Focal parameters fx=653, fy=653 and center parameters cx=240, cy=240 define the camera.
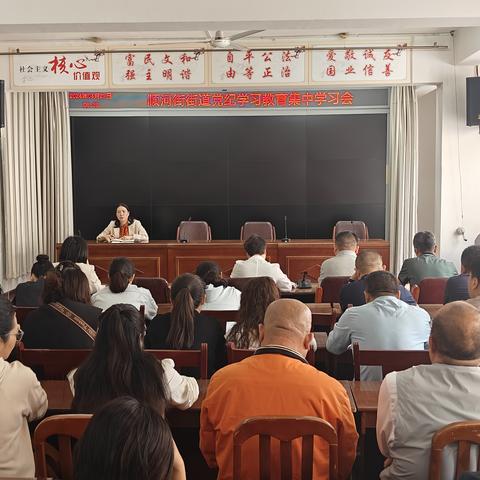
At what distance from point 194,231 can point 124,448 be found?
8.13 metres

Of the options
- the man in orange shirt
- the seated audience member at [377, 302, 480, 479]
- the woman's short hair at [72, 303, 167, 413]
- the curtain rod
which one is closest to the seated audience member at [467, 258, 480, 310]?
the seated audience member at [377, 302, 480, 479]

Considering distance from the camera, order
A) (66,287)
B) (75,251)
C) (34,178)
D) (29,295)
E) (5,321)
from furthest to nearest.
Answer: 1. (34,178)
2. (75,251)
3. (29,295)
4. (66,287)
5. (5,321)

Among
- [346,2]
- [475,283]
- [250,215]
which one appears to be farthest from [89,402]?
[250,215]

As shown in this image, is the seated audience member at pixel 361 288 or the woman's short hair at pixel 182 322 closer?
the woman's short hair at pixel 182 322

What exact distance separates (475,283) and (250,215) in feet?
22.4

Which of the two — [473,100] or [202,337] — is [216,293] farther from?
[473,100]

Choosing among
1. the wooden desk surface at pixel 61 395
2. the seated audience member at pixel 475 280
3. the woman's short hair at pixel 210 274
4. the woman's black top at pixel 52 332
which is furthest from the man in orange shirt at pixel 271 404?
the woman's short hair at pixel 210 274

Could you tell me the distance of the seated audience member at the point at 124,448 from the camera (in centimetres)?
124

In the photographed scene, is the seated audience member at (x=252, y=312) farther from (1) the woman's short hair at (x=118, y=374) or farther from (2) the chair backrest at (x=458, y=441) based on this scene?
(2) the chair backrest at (x=458, y=441)

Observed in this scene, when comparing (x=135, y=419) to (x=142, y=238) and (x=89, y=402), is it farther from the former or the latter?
(x=142, y=238)

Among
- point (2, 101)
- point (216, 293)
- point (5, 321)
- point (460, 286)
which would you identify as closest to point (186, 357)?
point (5, 321)

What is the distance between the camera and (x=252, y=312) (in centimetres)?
348

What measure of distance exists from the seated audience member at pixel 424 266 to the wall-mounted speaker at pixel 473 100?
270cm

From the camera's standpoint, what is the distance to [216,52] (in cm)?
771
